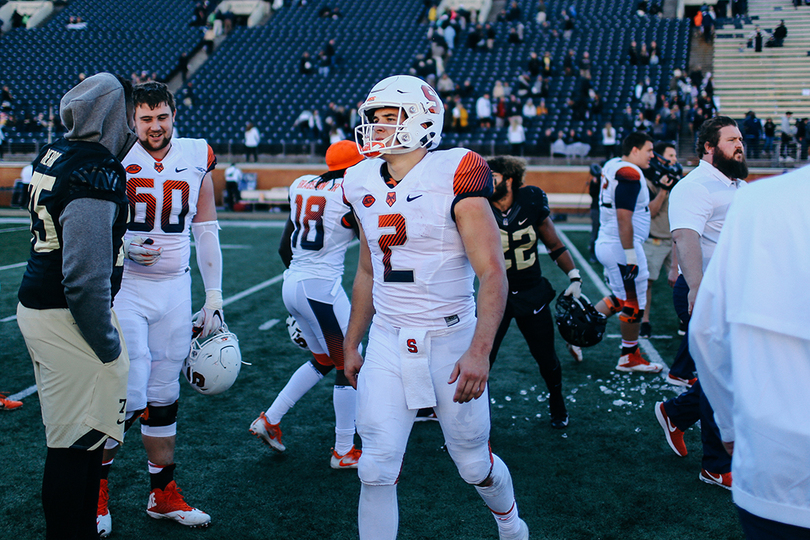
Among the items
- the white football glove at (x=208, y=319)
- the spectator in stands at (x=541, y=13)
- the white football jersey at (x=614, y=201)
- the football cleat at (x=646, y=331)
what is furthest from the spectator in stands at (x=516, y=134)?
the white football glove at (x=208, y=319)

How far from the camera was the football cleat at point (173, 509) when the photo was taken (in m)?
3.26

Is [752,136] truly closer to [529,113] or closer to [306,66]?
[529,113]

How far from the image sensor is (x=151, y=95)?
126 inches

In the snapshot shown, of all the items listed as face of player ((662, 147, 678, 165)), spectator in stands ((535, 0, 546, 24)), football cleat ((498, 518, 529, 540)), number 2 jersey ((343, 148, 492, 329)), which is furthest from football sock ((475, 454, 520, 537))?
spectator in stands ((535, 0, 546, 24))

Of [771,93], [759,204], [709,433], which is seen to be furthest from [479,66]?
[759,204]

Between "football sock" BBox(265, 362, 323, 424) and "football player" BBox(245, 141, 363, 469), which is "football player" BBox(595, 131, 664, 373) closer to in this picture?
"football player" BBox(245, 141, 363, 469)

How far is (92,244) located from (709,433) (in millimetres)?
3052

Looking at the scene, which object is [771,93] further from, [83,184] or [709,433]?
[83,184]

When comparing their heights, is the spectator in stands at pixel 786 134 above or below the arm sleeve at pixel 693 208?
above

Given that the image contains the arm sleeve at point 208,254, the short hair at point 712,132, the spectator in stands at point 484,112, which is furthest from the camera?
the spectator in stands at point 484,112

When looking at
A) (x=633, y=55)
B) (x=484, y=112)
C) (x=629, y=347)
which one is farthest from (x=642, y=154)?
(x=633, y=55)

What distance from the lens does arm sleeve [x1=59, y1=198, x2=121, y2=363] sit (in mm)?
2254

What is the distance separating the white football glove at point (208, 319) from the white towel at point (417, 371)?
4.32 feet

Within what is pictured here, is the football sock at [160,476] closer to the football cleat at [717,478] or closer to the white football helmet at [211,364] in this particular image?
the white football helmet at [211,364]
